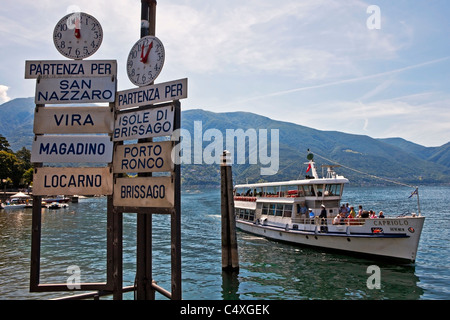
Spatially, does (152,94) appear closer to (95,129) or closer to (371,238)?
(95,129)

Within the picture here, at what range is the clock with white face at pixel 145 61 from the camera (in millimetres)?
6375

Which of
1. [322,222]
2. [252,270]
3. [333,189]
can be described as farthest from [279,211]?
[252,270]

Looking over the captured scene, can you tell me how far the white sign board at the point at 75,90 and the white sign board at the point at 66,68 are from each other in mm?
123

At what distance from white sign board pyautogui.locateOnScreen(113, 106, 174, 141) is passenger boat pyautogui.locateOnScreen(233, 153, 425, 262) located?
22.1 metres

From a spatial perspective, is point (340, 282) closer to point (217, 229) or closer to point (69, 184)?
point (69, 184)

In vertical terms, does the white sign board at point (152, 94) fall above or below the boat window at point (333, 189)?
above

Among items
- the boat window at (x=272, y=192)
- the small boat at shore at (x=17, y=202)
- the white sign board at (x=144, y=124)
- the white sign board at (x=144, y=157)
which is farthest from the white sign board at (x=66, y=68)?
the small boat at shore at (x=17, y=202)

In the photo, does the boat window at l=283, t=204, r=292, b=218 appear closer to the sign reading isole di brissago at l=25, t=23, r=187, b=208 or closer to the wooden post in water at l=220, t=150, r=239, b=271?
the wooden post in water at l=220, t=150, r=239, b=271

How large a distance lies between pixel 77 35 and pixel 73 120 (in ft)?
5.87

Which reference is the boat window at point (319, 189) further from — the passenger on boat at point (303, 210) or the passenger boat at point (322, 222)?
the passenger on boat at point (303, 210)

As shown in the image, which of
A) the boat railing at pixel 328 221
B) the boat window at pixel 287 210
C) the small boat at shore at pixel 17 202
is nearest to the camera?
the boat railing at pixel 328 221

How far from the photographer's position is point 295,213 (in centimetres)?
3072

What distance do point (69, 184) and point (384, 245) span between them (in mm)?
23481

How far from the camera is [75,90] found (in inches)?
266
